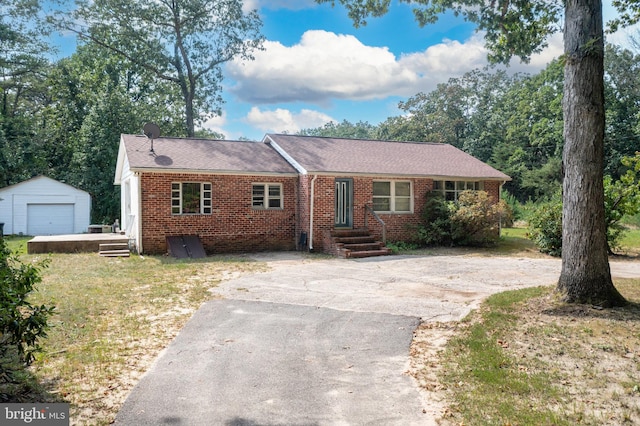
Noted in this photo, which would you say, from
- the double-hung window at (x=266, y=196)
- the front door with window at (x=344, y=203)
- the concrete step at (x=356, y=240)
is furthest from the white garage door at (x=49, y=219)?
the concrete step at (x=356, y=240)

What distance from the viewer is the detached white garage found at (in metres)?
23.8

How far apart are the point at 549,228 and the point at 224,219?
1045 cm

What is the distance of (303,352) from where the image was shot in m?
5.31

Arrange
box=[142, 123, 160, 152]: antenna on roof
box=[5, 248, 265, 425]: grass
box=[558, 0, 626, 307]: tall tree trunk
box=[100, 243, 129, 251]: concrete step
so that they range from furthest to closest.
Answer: box=[142, 123, 160, 152]: antenna on roof → box=[100, 243, 129, 251]: concrete step → box=[558, 0, 626, 307]: tall tree trunk → box=[5, 248, 265, 425]: grass

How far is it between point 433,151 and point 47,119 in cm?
2594

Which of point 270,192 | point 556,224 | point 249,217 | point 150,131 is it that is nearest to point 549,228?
point 556,224

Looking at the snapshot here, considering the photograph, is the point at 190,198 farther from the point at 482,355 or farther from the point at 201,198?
the point at 482,355

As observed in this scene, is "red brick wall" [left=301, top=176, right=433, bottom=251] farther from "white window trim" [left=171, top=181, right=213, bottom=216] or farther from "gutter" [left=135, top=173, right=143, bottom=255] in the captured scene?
"gutter" [left=135, top=173, right=143, bottom=255]

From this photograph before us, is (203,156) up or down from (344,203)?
up

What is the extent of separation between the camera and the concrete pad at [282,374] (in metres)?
3.75

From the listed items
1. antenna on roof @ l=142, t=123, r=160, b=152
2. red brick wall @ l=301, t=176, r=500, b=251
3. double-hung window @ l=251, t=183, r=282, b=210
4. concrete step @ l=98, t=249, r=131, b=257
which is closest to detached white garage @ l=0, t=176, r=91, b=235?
antenna on roof @ l=142, t=123, r=160, b=152

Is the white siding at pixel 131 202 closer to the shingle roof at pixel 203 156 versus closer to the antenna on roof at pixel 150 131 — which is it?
the shingle roof at pixel 203 156

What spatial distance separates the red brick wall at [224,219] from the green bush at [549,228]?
8.07m

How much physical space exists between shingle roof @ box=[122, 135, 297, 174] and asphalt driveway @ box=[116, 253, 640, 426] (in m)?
5.98
